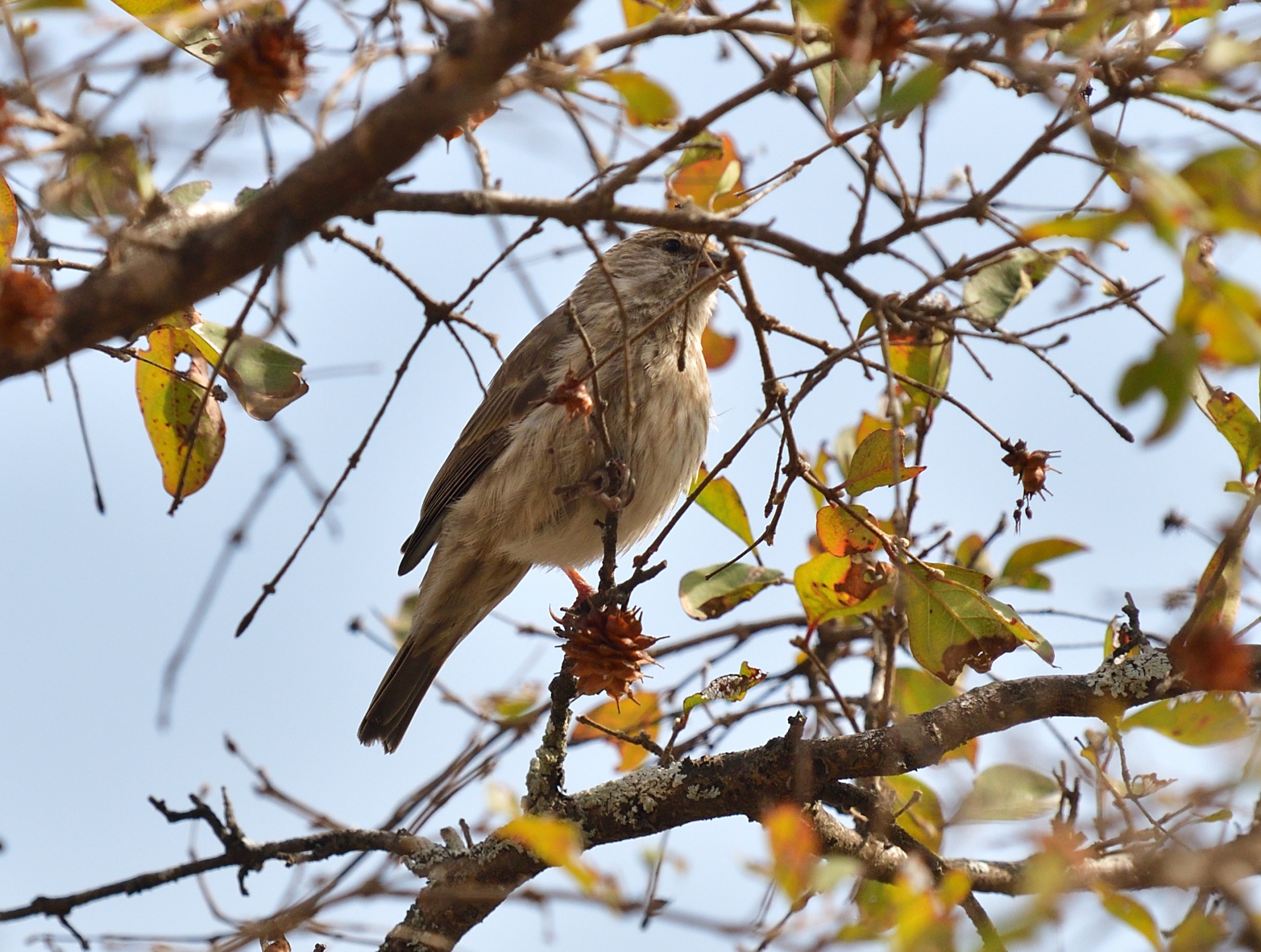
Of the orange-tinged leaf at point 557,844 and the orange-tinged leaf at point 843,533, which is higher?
the orange-tinged leaf at point 843,533

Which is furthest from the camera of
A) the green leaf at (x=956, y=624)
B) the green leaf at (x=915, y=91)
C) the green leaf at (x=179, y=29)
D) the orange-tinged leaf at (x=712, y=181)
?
the orange-tinged leaf at (x=712, y=181)

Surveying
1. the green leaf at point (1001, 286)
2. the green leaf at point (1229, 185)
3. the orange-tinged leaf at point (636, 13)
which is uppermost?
the orange-tinged leaf at point (636, 13)

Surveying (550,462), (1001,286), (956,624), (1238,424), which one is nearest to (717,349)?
(550,462)

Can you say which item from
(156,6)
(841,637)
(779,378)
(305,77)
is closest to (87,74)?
(305,77)

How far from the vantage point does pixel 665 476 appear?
15.0 feet

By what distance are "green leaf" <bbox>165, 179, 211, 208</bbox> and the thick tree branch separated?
3.55ft

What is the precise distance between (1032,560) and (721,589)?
105cm

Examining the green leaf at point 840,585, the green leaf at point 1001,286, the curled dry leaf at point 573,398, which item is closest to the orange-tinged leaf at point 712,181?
the green leaf at point 1001,286

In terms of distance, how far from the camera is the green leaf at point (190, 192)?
3219 mm

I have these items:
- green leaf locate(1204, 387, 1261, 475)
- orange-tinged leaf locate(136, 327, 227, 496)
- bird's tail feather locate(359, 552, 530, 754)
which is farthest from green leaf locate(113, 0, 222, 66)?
green leaf locate(1204, 387, 1261, 475)

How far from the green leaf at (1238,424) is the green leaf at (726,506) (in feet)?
4.81

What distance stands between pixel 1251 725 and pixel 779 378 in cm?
141

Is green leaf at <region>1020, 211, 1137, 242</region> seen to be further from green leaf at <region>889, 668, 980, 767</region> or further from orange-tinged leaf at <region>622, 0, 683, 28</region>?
green leaf at <region>889, 668, 980, 767</region>

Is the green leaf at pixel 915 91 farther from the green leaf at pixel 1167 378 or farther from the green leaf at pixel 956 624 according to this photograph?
the green leaf at pixel 956 624
